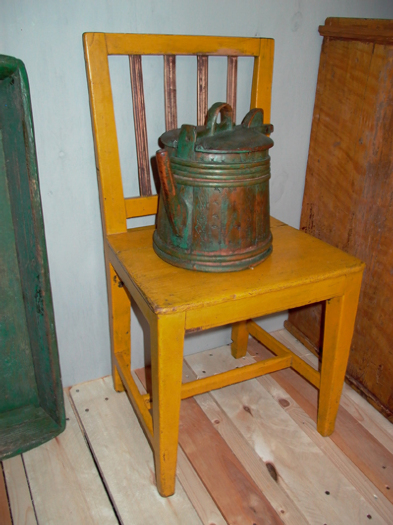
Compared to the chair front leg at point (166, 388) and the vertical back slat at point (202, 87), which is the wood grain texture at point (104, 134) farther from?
the chair front leg at point (166, 388)

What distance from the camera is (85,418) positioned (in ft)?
4.25

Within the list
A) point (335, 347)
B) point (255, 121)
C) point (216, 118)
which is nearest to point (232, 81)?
point (255, 121)

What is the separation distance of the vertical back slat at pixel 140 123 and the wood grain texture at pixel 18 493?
79 centimetres

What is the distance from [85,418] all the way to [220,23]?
117 cm

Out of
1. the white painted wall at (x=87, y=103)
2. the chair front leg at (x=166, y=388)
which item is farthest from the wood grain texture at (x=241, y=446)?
the chair front leg at (x=166, y=388)

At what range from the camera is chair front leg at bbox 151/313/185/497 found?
0.87m

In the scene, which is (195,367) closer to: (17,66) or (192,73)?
(192,73)

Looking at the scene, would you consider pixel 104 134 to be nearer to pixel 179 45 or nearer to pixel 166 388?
pixel 179 45

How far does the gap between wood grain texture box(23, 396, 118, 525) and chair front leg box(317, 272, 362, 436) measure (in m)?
0.62

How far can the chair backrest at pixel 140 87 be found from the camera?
102cm

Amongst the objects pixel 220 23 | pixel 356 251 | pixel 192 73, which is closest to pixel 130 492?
pixel 356 251

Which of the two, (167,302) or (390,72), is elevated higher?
(390,72)

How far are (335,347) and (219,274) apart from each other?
391 mm

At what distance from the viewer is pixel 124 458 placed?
117cm
